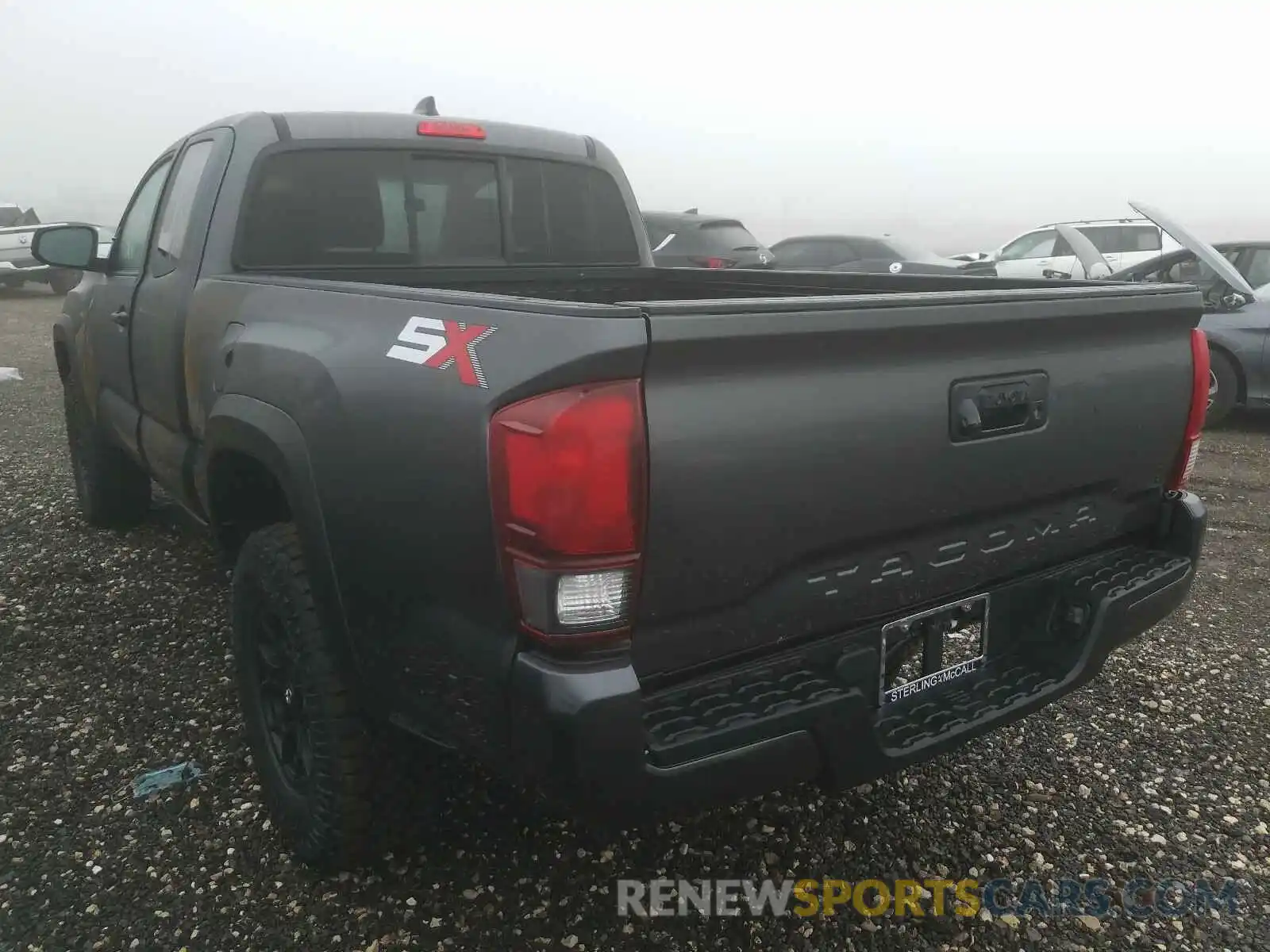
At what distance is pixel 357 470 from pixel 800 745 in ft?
3.30

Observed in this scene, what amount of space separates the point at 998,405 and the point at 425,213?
7.04 feet

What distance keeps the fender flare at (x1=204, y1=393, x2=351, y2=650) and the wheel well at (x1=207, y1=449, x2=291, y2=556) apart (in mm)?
173

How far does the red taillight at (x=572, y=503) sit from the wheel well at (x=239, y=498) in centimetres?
108

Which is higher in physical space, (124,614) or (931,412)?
(931,412)

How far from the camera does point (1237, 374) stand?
24.2 ft

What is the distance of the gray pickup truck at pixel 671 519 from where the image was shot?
1636mm

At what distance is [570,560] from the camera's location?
5.31ft

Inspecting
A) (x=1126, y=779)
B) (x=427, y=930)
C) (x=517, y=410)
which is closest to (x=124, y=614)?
(x=427, y=930)

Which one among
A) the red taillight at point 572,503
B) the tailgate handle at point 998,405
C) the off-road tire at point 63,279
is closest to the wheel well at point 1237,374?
the tailgate handle at point 998,405

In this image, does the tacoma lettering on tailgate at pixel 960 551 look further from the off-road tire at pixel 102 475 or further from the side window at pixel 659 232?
the side window at pixel 659 232

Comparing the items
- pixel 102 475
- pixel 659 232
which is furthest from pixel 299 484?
pixel 659 232

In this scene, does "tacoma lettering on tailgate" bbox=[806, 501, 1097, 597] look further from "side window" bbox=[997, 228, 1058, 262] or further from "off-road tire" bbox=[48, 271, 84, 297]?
"off-road tire" bbox=[48, 271, 84, 297]

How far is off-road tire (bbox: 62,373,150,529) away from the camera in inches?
183

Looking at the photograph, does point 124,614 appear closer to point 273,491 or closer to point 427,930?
point 273,491
